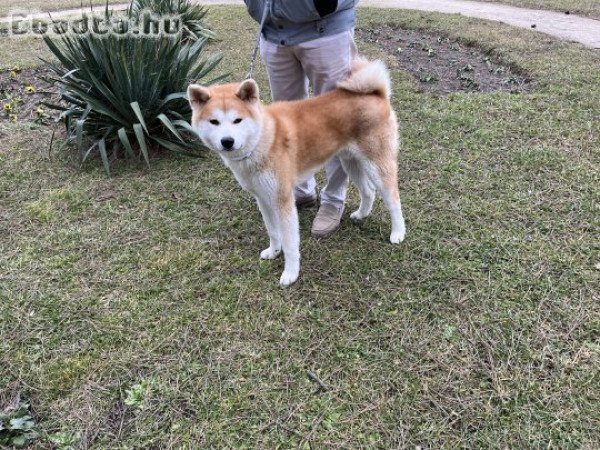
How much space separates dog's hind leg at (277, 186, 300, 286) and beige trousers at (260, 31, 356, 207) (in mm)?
623

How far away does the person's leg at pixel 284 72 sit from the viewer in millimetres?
2943

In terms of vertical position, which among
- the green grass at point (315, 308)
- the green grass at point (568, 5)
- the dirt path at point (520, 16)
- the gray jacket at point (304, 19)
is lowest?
the green grass at point (315, 308)

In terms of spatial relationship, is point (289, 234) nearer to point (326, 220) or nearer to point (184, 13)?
point (326, 220)

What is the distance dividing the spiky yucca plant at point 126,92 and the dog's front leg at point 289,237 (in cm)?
196

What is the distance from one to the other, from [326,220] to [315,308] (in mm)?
827

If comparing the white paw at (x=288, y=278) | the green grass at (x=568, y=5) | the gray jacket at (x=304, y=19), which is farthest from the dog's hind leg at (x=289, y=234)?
the green grass at (x=568, y=5)

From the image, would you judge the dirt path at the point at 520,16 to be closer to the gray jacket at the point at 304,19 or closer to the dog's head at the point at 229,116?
the gray jacket at the point at 304,19

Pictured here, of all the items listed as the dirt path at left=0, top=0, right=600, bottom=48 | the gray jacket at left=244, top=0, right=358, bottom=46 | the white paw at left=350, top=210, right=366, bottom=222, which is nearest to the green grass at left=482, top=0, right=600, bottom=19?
the dirt path at left=0, top=0, right=600, bottom=48

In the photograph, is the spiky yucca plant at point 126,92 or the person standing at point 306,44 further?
the spiky yucca plant at point 126,92

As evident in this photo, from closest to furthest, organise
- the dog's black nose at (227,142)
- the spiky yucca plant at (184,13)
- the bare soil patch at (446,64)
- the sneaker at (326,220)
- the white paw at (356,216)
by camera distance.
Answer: the dog's black nose at (227,142) → the sneaker at (326,220) → the white paw at (356,216) → the bare soil patch at (446,64) → the spiky yucca plant at (184,13)

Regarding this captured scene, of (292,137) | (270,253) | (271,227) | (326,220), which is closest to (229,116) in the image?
(292,137)

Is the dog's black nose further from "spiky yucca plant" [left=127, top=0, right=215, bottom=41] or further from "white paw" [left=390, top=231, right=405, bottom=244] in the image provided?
"spiky yucca plant" [left=127, top=0, right=215, bottom=41]

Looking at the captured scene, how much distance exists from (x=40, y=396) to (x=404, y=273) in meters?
2.21

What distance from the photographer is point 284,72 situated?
10.1 ft
